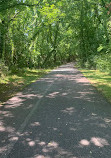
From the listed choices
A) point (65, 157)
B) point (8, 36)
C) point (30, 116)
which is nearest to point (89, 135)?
point (65, 157)

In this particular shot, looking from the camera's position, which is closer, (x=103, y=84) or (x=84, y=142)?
(x=84, y=142)

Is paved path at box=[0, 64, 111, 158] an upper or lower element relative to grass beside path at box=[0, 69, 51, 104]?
lower

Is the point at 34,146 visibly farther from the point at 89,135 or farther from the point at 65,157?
the point at 89,135

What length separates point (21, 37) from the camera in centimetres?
1867

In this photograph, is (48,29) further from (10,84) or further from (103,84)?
(103,84)

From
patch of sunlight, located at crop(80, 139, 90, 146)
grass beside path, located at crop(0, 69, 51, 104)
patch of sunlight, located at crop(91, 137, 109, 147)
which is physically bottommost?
patch of sunlight, located at crop(91, 137, 109, 147)

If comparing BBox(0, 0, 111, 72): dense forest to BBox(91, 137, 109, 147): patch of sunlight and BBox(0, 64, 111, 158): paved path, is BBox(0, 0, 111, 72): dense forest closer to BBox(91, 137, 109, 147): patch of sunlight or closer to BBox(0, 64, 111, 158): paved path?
BBox(0, 64, 111, 158): paved path

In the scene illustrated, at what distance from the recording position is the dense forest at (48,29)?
1131 centimetres

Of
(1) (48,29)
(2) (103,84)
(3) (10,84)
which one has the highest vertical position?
(1) (48,29)

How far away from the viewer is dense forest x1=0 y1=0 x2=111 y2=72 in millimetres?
11305

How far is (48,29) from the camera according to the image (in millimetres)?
22297

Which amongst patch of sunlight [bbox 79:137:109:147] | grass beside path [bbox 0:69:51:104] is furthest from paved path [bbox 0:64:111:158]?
grass beside path [bbox 0:69:51:104]

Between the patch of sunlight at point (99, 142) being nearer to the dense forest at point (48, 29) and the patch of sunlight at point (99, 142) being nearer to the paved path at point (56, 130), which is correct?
the paved path at point (56, 130)

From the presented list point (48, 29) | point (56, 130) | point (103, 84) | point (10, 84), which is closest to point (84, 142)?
point (56, 130)
